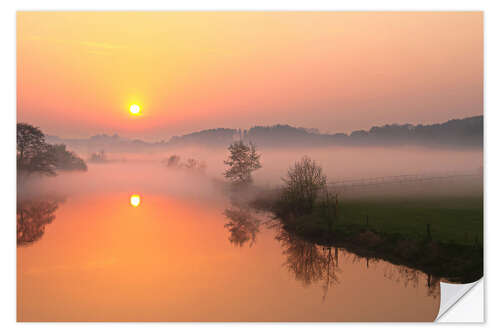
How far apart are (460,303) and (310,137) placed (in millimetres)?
3323

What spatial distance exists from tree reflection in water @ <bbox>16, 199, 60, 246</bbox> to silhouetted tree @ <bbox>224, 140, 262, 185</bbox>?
2931 millimetres

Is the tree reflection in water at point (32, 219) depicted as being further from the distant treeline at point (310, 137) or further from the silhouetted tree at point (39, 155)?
the distant treeline at point (310, 137)

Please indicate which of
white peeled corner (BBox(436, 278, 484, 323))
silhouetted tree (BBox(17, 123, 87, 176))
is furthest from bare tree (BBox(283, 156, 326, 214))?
silhouetted tree (BBox(17, 123, 87, 176))

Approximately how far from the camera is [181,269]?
641 centimetres

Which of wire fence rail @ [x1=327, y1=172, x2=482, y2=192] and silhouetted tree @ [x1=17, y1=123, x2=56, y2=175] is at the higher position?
silhouetted tree @ [x1=17, y1=123, x2=56, y2=175]

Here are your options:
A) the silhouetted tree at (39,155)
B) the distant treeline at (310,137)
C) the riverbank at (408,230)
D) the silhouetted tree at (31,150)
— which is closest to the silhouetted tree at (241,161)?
the distant treeline at (310,137)

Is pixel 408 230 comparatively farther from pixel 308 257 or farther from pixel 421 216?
pixel 308 257

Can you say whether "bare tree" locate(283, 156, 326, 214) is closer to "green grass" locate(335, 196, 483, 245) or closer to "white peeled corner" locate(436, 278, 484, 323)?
"green grass" locate(335, 196, 483, 245)

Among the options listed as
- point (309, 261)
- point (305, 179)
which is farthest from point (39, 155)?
point (309, 261)

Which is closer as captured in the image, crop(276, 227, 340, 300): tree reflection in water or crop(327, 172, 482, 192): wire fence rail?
crop(276, 227, 340, 300): tree reflection in water

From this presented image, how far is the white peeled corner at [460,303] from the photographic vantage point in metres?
5.72

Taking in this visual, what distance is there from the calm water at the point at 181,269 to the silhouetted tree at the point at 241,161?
590 mm

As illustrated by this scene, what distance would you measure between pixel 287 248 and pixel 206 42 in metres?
3.65

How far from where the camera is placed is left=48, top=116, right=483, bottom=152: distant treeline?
6.34 m
